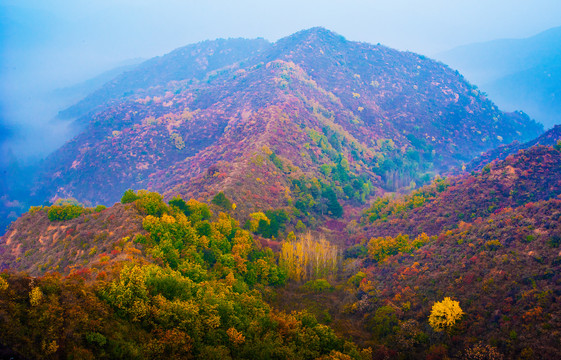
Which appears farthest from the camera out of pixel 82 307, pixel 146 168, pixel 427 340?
pixel 146 168

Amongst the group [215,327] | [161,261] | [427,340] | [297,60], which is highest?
[297,60]

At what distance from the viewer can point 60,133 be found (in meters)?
150

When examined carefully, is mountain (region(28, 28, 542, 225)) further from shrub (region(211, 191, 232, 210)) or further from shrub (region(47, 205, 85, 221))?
shrub (region(47, 205, 85, 221))

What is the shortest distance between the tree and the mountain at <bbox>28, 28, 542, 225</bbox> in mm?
37078

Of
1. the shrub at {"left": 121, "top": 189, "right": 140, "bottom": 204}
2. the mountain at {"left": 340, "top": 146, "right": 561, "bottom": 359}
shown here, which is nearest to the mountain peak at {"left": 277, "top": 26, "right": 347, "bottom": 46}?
the mountain at {"left": 340, "top": 146, "right": 561, "bottom": 359}

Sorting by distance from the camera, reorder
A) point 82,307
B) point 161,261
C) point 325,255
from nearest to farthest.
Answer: point 82,307 < point 161,261 < point 325,255

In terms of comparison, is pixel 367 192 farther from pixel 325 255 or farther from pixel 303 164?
pixel 325 255

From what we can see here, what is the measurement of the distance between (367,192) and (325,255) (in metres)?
46.0

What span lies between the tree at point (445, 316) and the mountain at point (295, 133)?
3708 centimetres

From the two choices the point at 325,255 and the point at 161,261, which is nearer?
the point at 161,261

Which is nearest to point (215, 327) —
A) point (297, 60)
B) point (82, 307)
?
point (82, 307)

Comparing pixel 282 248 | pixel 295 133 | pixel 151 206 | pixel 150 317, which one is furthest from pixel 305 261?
pixel 295 133

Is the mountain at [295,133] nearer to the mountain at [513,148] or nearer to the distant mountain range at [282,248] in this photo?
the distant mountain range at [282,248]

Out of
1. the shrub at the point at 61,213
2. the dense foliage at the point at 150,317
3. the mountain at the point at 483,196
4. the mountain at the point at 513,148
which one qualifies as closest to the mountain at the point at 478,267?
the mountain at the point at 483,196
